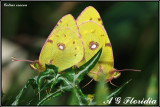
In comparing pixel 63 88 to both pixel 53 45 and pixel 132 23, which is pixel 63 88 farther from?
pixel 132 23

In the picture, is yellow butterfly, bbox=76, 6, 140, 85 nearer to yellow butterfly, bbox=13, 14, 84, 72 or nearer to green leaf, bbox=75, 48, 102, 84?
yellow butterfly, bbox=13, 14, 84, 72

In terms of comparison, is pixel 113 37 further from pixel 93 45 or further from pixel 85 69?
pixel 85 69

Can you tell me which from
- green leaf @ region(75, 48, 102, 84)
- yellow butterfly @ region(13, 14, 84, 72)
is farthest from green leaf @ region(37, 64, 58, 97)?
yellow butterfly @ region(13, 14, 84, 72)

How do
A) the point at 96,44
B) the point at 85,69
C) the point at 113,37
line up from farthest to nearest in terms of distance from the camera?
1. the point at 113,37
2. the point at 96,44
3. the point at 85,69

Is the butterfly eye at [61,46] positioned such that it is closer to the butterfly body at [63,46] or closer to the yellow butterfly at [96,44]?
the butterfly body at [63,46]

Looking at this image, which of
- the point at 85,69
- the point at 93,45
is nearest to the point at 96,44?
the point at 93,45
